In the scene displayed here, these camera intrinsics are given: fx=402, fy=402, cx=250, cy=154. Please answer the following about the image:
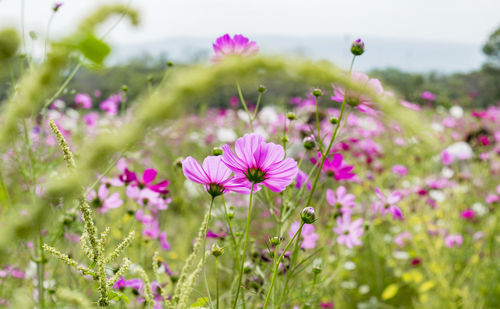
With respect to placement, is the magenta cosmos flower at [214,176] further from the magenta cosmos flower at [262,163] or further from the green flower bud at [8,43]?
the green flower bud at [8,43]

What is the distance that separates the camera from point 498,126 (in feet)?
13.0

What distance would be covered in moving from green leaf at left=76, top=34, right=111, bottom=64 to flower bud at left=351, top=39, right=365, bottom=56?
0.41 meters

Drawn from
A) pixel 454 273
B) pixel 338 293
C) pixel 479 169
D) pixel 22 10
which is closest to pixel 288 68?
pixel 22 10

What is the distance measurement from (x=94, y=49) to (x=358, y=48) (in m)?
0.42

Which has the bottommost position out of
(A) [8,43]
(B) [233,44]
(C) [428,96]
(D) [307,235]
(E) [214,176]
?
(A) [8,43]

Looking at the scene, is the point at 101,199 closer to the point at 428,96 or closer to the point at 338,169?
the point at 338,169

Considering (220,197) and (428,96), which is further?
(428,96)

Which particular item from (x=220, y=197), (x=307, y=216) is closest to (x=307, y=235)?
(x=220, y=197)

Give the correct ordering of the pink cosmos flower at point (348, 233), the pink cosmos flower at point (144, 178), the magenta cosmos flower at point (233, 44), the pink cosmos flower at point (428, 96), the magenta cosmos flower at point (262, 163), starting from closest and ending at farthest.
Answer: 1. the magenta cosmos flower at point (262, 163)
2. the magenta cosmos flower at point (233, 44)
3. the pink cosmos flower at point (144, 178)
4. the pink cosmos flower at point (348, 233)
5. the pink cosmos flower at point (428, 96)

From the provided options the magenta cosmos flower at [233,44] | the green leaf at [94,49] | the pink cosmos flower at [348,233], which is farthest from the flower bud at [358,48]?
the pink cosmos flower at [348,233]

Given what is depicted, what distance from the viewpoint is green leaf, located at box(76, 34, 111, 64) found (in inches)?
5.6

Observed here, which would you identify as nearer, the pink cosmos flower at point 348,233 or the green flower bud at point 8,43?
the green flower bud at point 8,43

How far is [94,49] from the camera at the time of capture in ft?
0.48

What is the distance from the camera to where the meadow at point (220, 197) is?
132mm
